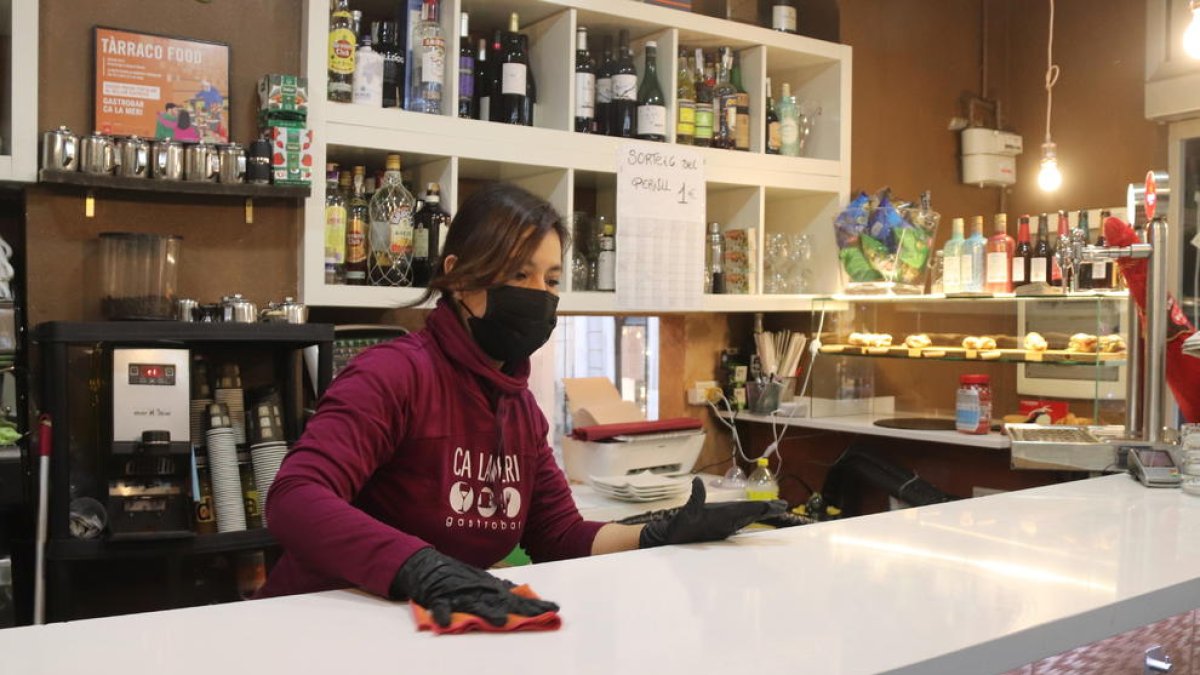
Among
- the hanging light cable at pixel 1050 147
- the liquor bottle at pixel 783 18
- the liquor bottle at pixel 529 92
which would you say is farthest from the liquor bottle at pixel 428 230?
the hanging light cable at pixel 1050 147

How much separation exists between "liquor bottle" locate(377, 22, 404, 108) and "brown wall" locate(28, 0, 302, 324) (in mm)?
249

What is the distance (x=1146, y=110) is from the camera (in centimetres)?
391

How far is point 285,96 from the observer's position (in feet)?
8.05

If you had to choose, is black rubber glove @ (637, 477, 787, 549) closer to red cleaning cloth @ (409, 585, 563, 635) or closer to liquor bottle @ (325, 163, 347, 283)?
red cleaning cloth @ (409, 585, 563, 635)

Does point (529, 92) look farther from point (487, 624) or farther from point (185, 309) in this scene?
point (487, 624)

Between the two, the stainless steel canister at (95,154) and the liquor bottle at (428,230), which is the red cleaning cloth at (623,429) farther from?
the stainless steel canister at (95,154)

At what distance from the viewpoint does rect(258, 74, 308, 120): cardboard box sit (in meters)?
2.45

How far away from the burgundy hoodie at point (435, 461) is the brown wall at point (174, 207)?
1.09 meters

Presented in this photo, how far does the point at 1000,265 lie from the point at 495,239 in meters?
2.07

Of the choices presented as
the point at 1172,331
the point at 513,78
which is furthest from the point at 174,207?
the point at 1172,331

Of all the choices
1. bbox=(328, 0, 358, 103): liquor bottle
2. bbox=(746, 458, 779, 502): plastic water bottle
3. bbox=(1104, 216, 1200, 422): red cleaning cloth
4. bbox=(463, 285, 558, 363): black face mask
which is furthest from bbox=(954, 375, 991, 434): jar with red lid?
bbox=(328, 0, 358, 103): liquor bottle

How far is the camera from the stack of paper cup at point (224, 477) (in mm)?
2240

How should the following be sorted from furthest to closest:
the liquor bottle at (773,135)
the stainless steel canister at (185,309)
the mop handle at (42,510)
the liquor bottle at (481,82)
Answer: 1. the liquor bottle at (773,135)
2. the liquor bottle at (481,82)
3. the stainless steel canister at (185,309)
4. the mop handle at (42,510)

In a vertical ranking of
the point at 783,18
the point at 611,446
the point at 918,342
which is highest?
the point at 783,18
